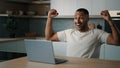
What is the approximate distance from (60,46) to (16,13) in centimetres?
127

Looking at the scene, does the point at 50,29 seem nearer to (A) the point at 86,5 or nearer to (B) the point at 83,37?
(B) the point at 83,37

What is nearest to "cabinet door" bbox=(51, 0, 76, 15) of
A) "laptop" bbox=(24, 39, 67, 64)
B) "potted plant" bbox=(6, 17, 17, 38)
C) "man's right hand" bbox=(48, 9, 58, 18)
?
"potted plant" bbox=(6, 17, 17, 38)

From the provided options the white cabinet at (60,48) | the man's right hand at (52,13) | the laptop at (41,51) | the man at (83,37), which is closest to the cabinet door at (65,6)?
the white cabinet at (60,48)

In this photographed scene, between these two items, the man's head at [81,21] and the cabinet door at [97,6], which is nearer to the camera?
the man's head at [81,21]

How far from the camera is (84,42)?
2559 millimetres

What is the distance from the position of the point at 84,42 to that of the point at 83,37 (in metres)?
0.07

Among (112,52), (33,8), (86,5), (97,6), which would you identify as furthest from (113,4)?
(33,8)

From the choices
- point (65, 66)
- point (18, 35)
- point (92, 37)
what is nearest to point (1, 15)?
point (18, 35)

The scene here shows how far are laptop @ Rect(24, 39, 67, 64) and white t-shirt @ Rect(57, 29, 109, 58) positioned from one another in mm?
477

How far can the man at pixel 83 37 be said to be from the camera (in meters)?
2.51

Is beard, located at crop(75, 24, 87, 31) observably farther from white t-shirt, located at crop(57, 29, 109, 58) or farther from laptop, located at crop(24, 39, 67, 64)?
laptop, located at crop(24, 39, 67, 64)

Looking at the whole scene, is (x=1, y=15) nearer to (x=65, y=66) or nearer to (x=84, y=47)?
(x=84, y=47)

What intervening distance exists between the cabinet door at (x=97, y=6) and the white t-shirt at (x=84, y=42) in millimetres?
1744

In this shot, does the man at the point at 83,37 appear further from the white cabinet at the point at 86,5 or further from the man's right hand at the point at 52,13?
the white cabinet at the point at 86,5
